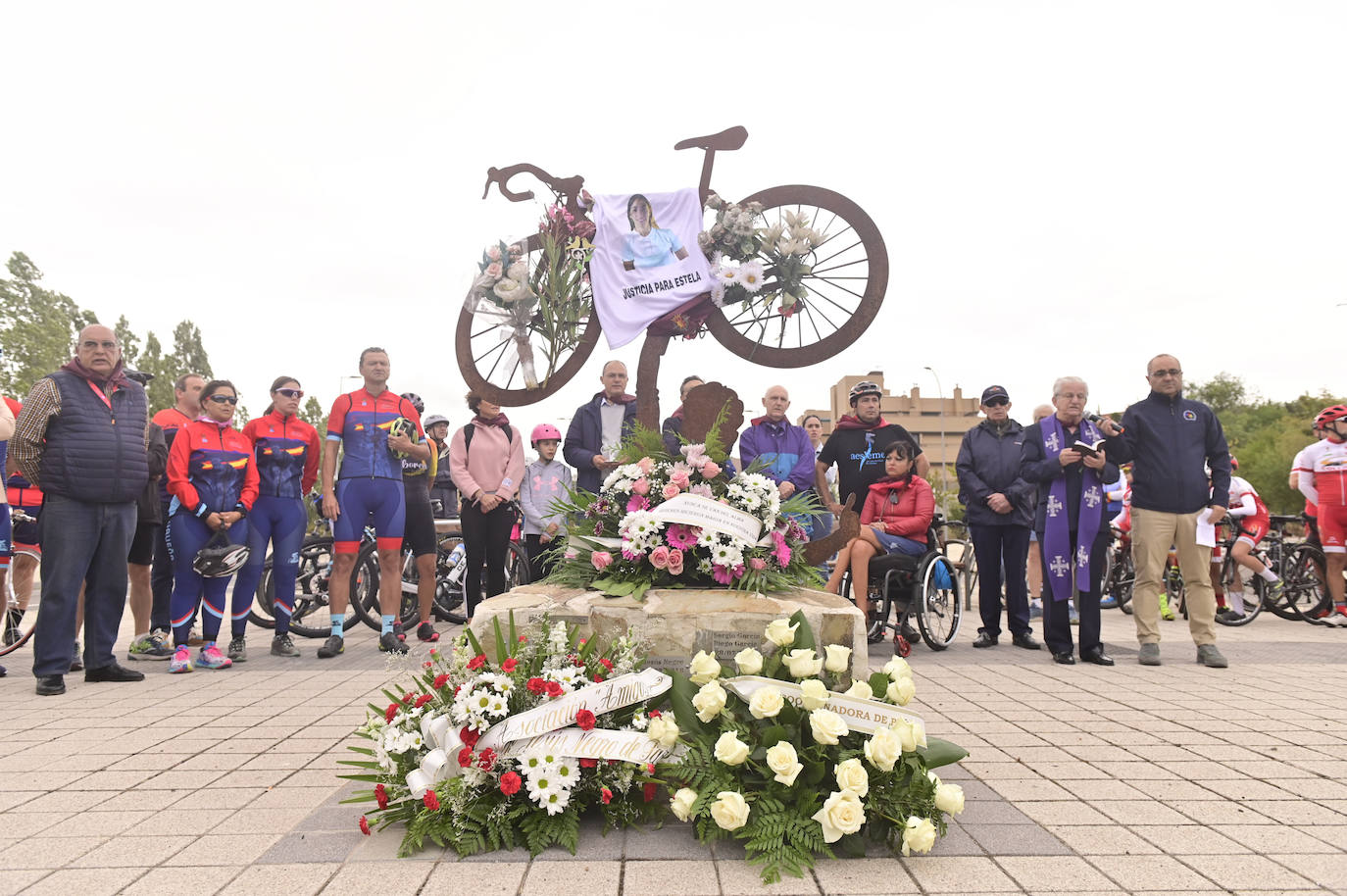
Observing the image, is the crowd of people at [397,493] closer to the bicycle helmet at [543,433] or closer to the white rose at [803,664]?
the bicycle helmet at [543,433]

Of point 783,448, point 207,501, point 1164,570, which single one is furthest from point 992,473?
point 207,501

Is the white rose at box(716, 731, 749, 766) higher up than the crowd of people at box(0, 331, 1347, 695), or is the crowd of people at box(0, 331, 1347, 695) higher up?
the crowd of people at box(0, 331, 1347, 695)

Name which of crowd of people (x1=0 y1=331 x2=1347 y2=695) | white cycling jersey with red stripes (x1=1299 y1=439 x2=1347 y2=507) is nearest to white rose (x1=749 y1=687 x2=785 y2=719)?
crowd of people (x1=0 y1=331 x2=1347 y2=695)

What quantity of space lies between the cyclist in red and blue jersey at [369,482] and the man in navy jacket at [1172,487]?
5.13 meters

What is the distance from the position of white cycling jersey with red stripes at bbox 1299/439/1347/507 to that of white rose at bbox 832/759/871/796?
8.41m

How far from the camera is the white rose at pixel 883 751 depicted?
2.62 m

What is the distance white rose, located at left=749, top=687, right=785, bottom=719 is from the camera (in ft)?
9.02

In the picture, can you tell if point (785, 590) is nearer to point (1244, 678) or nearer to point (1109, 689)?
point (1109, 689)

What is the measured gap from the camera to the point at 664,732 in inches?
110

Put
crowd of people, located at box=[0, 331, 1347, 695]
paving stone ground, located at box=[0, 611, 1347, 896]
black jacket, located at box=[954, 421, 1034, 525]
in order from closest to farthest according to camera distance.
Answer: paving stone ground, located at box=[0, 611, 1347, 896], crowd of people, located at box=[0, 331, 1347, 695], black jacket, located at box=[954, 421, 1034, 525]

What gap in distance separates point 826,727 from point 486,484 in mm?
4819

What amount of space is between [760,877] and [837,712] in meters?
0.61

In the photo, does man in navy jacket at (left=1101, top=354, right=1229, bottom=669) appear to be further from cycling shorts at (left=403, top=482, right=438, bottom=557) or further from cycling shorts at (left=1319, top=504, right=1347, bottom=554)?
cycling shorts at (left=403, top=482, right=438, bottom=557)

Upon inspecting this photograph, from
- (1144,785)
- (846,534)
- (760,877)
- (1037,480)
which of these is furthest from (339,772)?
(1037,480)
